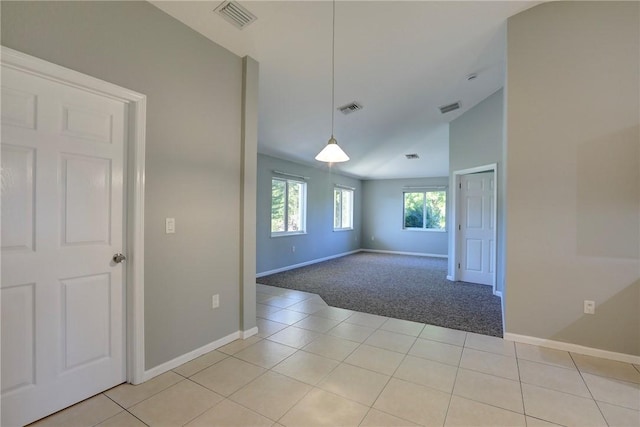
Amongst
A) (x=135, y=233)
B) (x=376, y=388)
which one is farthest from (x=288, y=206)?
(x=376, y=388)

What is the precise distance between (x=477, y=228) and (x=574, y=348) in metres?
2.64

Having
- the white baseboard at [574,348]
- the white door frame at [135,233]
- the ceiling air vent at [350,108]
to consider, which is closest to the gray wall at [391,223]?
the ceiling air vent at [350,108]

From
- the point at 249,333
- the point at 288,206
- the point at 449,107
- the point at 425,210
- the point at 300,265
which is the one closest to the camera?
the point at 249,333

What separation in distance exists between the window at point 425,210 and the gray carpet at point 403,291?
164 cm

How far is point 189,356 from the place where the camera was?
2412 mm

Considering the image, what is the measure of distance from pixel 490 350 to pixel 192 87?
343 centimetres

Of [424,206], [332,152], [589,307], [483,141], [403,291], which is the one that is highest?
[483,141]

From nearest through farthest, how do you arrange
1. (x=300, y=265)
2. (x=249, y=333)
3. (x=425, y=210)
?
(x=249, y=333) < (x=300, y=265) < (x=425, y=210)

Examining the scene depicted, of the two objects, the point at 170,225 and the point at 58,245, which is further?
the point at 170,225

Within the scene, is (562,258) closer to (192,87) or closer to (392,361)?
(392,361)

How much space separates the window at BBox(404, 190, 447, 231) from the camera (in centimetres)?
845

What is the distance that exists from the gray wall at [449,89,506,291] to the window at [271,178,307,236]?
3.22 meters

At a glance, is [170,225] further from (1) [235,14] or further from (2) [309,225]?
(2) [309,225]

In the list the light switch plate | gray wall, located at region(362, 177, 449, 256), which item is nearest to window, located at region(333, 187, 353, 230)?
gray wall, located at region(362, 177, 449, 256)
